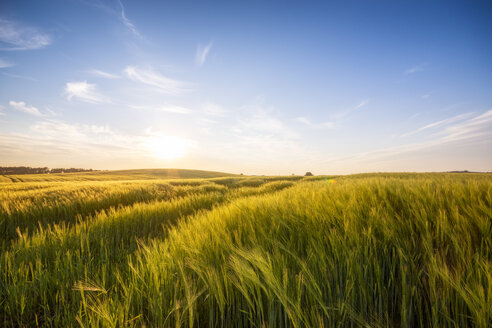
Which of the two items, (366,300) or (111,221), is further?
(111,221)

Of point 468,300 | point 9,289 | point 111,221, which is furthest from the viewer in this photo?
point 111,221

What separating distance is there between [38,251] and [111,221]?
111 centimetres

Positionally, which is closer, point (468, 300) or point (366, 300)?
point (468, 300)

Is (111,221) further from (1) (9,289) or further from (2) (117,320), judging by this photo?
(2) (117,320)

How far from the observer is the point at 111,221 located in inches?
107

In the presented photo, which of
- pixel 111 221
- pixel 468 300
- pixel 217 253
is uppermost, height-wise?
pixel 468 300

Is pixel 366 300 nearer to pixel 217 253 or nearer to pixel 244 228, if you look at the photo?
pixel 217 253

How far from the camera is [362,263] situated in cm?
94

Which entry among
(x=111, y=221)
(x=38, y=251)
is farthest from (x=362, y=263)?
(x=111, y=221)

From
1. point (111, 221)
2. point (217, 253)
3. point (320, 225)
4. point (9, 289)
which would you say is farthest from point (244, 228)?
point (111, 221)

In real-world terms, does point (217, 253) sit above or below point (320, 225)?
below

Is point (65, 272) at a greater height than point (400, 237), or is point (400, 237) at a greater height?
point (400, 237)

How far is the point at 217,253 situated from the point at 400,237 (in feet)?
3.46

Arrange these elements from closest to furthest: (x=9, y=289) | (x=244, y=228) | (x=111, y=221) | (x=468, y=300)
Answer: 1. (x=468, y=300)
2. (x=9, y=289)
3. (x=244, y=228)
4. (x=111, y=221)
